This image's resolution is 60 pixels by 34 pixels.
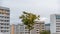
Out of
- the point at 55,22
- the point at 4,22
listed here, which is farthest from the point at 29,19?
the point at 55,22

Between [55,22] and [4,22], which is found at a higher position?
[4,22]

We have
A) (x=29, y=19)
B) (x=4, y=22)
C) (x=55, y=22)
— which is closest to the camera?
(x=29, y=19)

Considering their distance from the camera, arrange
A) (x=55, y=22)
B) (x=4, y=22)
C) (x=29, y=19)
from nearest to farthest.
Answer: (x=29, y=19), (x=4, y=22), (x=55, y=22)

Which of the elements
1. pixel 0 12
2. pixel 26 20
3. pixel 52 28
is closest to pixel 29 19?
pixel 26 20

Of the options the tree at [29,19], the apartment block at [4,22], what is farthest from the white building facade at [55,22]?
the tree at [29,19]

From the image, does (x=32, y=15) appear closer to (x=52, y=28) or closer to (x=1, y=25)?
(x=1, y=25)

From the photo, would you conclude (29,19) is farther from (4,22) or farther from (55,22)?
(55,22)

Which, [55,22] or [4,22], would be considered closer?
[4,22]

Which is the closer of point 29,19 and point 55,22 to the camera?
point 29,19

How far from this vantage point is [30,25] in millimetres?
9016

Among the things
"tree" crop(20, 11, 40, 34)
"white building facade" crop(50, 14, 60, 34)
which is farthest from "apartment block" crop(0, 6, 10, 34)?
"tree" crop(20, 11, 40, 34)

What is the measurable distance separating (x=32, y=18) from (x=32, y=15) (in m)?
0.19

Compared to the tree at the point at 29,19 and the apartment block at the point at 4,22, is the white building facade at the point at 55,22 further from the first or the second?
the tree at the point at 29,19

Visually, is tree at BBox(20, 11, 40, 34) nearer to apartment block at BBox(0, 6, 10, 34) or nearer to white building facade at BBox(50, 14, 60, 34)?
apartment block at BBox(0, 6, 10, 34)
